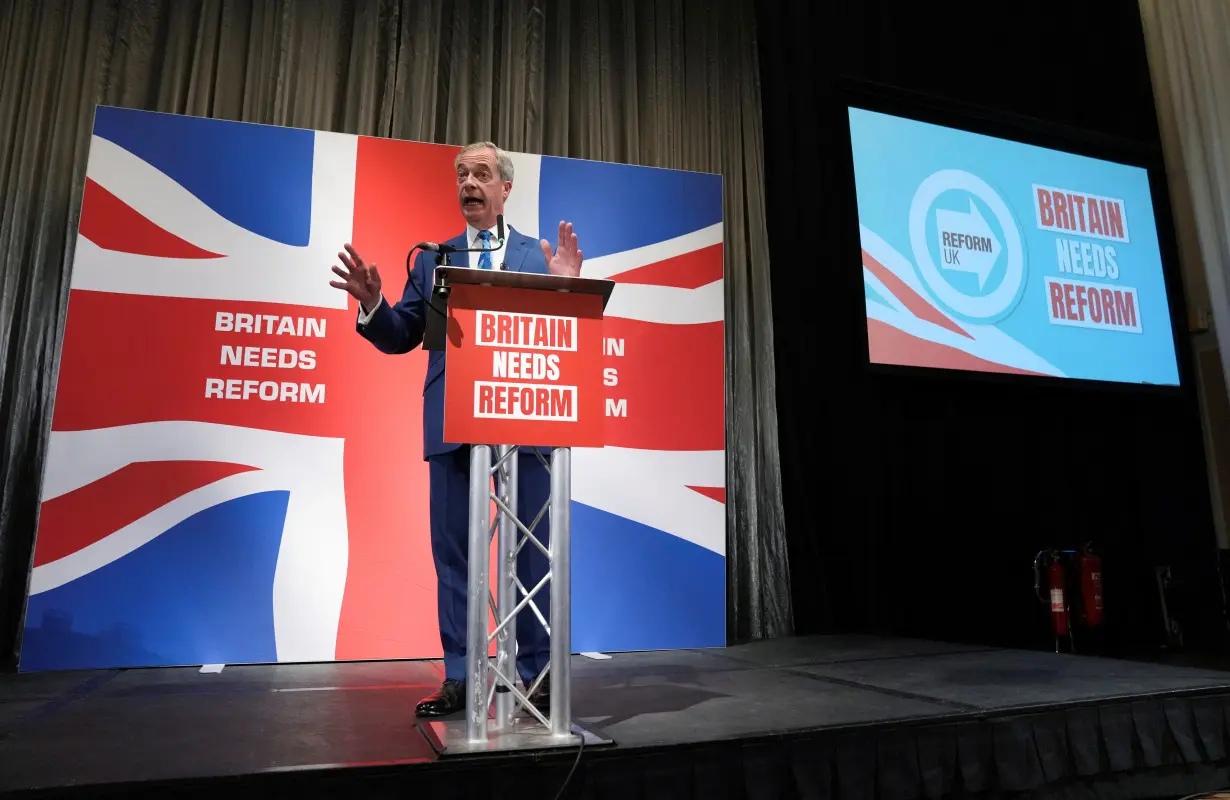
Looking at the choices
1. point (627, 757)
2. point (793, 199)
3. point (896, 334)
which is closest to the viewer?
point (627, 757)

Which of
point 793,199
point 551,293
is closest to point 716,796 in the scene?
point 551,293

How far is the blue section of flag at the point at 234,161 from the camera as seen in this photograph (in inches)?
134

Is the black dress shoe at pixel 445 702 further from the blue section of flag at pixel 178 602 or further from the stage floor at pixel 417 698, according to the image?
the blue section of flag at pixel 178 602

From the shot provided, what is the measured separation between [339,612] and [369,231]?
1.62m

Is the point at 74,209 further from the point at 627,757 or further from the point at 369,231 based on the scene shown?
the point at 627,757

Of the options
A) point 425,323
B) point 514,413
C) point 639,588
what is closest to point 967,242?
point 639,588

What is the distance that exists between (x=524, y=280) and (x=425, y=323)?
1.51 feet

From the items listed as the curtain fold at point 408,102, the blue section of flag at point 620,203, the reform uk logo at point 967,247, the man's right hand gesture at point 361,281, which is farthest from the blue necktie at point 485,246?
the reform uk logo at point 967,247

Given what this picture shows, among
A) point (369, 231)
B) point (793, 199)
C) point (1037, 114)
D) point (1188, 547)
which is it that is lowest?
point (1188, 547)

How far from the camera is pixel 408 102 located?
408cm

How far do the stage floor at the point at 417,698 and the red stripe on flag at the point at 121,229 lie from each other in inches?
64.4

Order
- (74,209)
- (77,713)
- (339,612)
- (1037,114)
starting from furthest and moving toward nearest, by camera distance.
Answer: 1. (1037,114)
2. (74,209)
3. (339,612)
4. (77,713)

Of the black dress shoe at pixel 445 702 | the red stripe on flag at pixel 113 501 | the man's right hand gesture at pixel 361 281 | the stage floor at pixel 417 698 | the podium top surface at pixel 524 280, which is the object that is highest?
the man's right hand gesture at pixel 361 281

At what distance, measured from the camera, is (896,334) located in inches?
157
